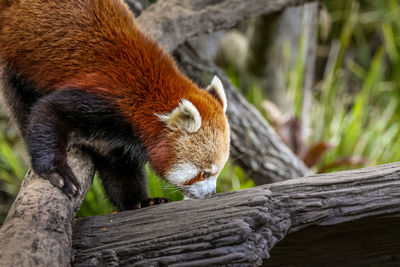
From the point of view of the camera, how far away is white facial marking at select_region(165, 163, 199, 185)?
1.91m

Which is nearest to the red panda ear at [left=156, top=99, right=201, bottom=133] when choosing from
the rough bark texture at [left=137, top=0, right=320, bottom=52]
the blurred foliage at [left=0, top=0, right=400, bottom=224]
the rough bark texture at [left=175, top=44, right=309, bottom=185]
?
the blurred foliage at [left=0, top=0, right=400, bottom=224]

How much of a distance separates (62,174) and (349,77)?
5328 mm

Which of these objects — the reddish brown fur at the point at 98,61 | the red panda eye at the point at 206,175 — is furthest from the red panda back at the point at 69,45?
the red panda eye at the point at 206,175

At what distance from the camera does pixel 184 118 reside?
1839 millimetres

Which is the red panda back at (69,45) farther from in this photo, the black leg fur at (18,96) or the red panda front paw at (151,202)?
the red panda front paw at (151,202)

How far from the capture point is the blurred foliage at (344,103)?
3.21m

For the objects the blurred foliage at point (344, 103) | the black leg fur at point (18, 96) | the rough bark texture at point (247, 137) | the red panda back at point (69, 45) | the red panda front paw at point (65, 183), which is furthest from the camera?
the blurred foliage at point (344, 103)

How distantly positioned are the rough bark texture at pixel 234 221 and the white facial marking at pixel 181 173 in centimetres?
33

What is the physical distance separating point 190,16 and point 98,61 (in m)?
1.00

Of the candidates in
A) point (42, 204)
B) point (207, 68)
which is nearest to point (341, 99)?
point (207, 68)

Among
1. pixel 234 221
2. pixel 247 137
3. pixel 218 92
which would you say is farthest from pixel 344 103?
pixel 234 221

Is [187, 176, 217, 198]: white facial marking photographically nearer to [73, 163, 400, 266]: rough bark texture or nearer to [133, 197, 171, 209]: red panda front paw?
[133, 197, 171, 209]: red panda front paw

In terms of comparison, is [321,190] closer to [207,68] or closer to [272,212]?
[272,212]

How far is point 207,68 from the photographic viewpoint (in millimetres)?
3053
